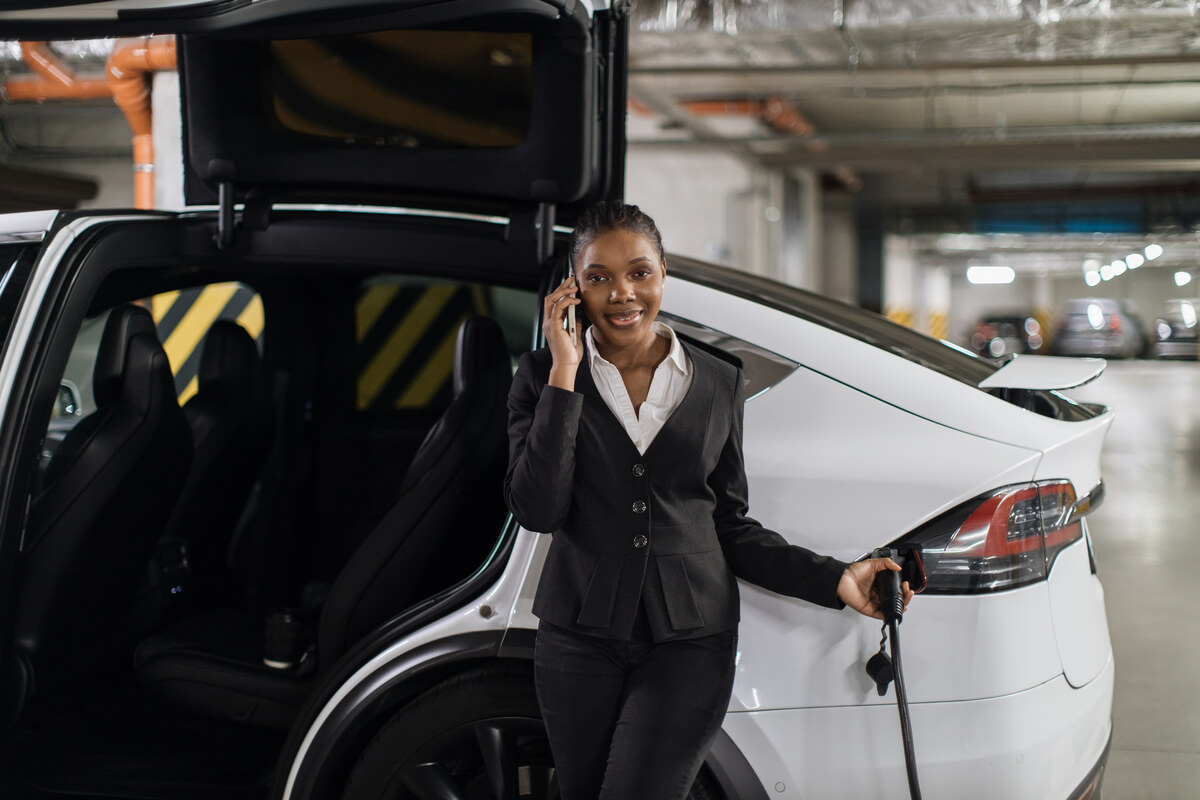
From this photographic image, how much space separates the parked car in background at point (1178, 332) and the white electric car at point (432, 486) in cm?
2451

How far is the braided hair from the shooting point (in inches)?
55.6

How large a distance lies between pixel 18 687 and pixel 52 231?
0.87 meters

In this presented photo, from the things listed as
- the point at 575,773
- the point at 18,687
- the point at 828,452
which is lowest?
the point at 18,687

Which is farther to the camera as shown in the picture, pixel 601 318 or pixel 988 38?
pixel 988 38

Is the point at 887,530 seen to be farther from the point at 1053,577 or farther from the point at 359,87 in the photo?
the point at 359,87

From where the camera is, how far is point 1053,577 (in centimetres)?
150

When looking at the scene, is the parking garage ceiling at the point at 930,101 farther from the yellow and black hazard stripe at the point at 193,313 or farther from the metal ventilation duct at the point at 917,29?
the yellow and black hazard stripe at the point at 193,313

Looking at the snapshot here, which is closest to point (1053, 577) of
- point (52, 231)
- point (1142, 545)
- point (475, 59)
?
point (475, 59)

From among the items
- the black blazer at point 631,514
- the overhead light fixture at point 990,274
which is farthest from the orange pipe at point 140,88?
the overhead light fixture at point 990,274

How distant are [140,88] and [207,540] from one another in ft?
11.4

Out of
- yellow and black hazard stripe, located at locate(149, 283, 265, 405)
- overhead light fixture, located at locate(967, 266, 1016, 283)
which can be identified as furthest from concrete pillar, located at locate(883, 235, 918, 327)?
yellow and black hazard stripe, located at locate(149, 283, 265, 405)

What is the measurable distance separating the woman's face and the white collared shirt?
0.04m

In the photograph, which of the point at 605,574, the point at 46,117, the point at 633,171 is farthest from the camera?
the point at 633,171

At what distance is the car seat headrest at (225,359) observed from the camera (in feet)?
8.42
